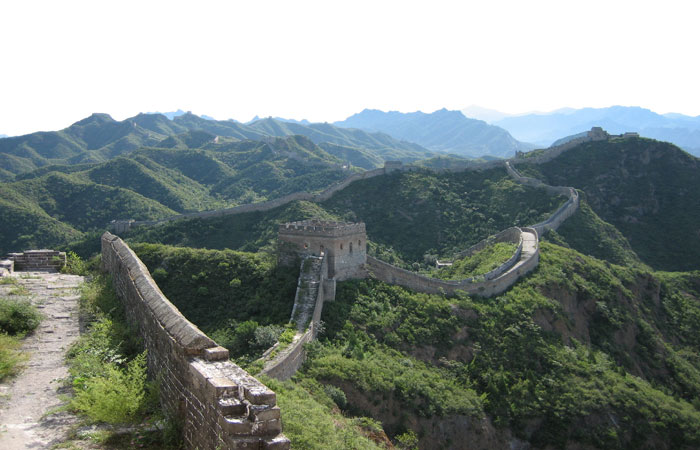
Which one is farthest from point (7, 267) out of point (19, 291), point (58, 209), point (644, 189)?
point (644, 189)

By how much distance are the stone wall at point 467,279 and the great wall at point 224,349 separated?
0.19 feet

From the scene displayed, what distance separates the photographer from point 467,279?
32562 mm

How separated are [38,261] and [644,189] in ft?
221

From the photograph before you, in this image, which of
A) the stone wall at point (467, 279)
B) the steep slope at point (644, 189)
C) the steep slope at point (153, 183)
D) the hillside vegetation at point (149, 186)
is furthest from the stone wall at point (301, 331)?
the steep slope at point (153, 183)

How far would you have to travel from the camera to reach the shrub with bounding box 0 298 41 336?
1119 centimetres

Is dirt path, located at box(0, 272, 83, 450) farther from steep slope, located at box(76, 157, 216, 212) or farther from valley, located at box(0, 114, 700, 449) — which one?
steep slope, located at box(76, 157, 216, 212)

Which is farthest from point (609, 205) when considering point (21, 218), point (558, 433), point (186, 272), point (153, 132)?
point (153, 132)

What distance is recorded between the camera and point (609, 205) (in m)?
63.8

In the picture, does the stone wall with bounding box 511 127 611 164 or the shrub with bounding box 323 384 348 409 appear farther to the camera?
the stone wall with bounding box 511 127 611 164

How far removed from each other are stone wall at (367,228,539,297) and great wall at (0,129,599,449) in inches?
2.2

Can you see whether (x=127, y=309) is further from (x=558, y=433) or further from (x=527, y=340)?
(x=527, y=340)

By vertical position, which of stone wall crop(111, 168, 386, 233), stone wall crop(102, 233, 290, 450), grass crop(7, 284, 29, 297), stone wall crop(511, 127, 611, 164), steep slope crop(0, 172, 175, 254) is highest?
stone wall crop(511, 127, 611, 164)

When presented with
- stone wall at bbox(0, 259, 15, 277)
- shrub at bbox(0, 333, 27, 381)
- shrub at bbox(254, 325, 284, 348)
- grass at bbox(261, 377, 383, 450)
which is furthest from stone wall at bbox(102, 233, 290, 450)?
stone wall at bbox(0, 259, 15, 277)

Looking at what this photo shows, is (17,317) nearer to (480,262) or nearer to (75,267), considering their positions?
(75,267)
